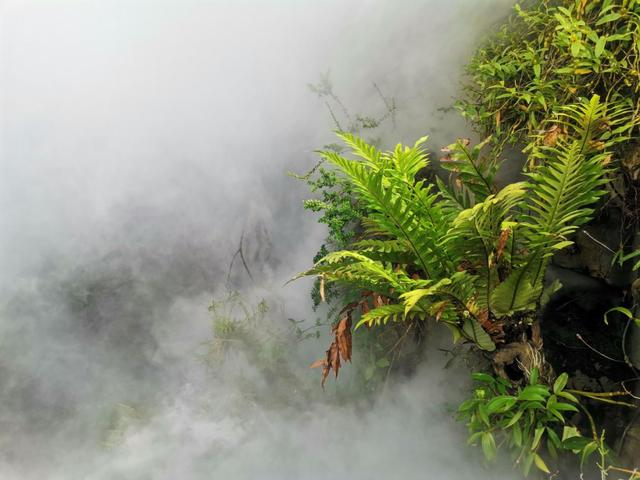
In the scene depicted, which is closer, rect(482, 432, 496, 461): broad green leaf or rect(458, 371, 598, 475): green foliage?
rect(458, 371, 598, 475): green foliage

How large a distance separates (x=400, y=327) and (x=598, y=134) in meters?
1.38

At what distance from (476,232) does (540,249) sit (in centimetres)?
22

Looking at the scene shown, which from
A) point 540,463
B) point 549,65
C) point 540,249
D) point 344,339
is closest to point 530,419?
point 540,463

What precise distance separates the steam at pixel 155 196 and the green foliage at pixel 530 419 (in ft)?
3.61

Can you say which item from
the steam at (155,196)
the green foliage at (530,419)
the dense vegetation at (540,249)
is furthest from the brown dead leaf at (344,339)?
the steam at (155,196)

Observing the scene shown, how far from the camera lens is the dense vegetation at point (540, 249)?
167 cm

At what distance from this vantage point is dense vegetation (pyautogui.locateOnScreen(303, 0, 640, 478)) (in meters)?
1.67

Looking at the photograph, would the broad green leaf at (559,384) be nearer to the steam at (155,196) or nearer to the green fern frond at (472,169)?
the green fern frond at (472,169)

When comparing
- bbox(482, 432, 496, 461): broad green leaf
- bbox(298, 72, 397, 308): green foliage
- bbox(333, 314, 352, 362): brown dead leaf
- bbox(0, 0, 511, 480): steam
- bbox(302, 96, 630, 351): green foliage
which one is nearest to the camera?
bbox(302, 96, 630, 351): green foliage

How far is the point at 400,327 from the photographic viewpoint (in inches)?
105

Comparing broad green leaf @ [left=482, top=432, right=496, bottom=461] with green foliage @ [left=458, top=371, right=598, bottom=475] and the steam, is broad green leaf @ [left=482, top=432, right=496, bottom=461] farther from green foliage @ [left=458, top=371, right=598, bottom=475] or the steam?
the steam

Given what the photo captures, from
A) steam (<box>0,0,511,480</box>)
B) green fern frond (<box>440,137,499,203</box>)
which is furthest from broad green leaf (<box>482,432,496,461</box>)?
steam (<box>0,0,511,480</box>)

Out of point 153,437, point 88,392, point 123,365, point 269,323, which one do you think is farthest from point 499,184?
point 88,392

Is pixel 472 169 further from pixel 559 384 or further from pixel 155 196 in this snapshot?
pixel 155 196
